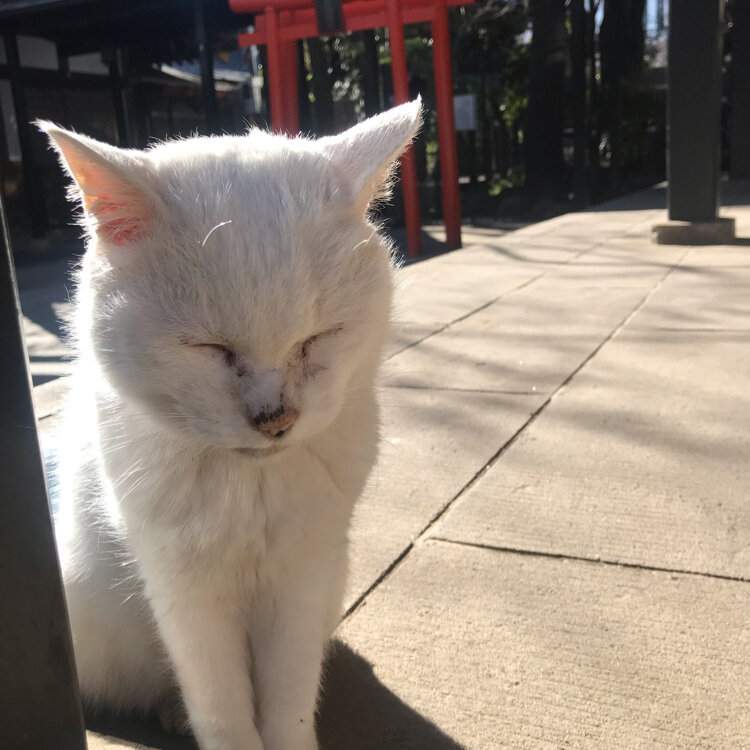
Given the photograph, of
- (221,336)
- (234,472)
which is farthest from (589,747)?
(221,336)

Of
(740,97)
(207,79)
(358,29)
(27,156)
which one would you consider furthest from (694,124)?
(27,156)

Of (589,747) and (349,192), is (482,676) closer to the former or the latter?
(589,747)

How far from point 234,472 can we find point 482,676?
706 millimetres

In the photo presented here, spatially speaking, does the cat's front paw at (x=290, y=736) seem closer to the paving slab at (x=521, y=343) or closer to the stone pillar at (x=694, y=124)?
the paving slab at (x=521, y=343)

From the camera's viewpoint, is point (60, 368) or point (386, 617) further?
point (60, 368)

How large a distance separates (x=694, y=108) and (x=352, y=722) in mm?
Result: 6003

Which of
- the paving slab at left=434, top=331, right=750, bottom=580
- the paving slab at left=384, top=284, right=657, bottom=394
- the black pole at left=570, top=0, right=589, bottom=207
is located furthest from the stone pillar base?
the black pole at left=570, top=0, right=589, bottom=207

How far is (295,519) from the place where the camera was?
1.41 metres

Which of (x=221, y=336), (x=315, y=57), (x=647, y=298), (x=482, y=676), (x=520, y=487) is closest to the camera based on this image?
(x=221, y=336)

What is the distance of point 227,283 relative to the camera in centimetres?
117

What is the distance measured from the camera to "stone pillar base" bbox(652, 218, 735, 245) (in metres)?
6.41

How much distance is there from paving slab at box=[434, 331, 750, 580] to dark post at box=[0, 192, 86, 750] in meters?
1.21

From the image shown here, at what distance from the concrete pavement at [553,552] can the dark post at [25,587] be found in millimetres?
425

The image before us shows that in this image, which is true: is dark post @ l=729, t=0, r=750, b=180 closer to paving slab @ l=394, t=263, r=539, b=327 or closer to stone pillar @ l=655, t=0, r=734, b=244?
stone pillar @ l=655, t=0, r=734, b=244
